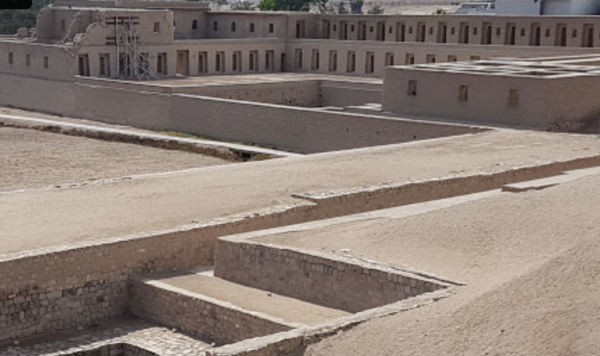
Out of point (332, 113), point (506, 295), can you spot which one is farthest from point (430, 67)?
point (506, 295)

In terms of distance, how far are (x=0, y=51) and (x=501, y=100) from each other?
2162cm

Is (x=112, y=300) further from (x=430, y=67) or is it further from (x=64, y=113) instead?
(x=64, y=113)

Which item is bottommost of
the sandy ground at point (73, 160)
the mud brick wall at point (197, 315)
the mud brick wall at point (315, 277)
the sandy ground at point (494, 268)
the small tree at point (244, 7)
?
the small tree at point (244, 7)

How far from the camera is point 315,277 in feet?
36.2

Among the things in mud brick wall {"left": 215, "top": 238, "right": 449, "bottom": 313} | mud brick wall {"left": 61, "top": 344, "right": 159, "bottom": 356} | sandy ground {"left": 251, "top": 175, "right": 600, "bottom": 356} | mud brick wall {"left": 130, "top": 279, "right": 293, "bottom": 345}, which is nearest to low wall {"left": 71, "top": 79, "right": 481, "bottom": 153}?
sandy ground {"left": 251, "top": 175, "right": 600, "bottom": 356}

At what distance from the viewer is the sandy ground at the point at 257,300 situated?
1057 centimetres

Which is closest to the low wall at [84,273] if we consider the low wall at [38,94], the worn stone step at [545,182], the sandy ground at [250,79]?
the worn stone step at [545,182]

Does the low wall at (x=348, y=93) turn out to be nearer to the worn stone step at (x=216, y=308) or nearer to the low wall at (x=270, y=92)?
the low wall at (x=270, y=92)

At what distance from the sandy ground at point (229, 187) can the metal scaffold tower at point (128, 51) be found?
690 inches

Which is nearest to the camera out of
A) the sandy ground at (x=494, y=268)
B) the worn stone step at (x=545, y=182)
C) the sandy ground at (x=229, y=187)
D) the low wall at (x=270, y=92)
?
the sandy ground at (x=494, y=268)

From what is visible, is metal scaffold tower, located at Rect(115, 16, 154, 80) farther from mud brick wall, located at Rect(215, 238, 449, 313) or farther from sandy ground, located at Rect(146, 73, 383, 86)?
mud brick wall, located at Rect(215, 238, 449, 313)

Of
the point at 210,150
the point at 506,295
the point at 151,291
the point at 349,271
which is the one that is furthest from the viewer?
the point at 210,150

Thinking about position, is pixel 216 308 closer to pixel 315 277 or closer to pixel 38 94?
pixel 315 277

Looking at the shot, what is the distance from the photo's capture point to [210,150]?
2517cm
